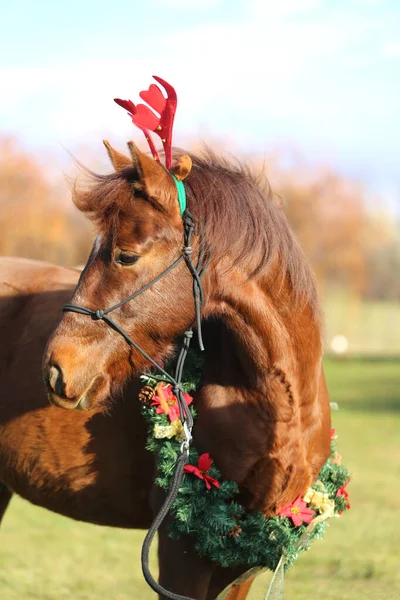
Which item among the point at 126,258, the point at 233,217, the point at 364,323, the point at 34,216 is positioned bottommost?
the point at 364,323

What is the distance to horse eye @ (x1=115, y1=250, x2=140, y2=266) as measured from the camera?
2849 millimetres

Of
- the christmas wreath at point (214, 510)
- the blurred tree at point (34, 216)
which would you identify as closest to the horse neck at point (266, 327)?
the christmas wreath at point (214, 510)

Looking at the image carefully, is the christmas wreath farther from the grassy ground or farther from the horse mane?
the grassy ground

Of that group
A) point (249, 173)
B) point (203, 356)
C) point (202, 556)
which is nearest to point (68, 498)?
point (202, 556)

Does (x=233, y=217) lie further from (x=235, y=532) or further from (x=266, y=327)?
(x=235, y=532)

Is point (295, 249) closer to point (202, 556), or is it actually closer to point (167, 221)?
point (167, 221)

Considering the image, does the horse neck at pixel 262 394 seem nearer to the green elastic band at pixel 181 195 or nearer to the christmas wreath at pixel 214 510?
the christmas wreath at pixel 214 510

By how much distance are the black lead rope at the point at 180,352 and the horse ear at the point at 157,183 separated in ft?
0.26

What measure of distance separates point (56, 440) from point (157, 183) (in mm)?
1465

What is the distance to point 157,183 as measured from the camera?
2.88 m

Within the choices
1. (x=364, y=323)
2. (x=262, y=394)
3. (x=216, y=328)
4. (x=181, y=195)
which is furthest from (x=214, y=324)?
(x=364, y=323)

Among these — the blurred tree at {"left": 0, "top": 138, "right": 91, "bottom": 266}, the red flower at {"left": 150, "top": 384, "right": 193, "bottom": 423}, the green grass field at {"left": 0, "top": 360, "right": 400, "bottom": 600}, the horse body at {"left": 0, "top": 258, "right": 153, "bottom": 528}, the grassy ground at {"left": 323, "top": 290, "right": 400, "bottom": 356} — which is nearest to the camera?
the red flower at {"left": 150, "top": 384, "right": 193, "bottom": 423}

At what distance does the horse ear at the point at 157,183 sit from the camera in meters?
2.82

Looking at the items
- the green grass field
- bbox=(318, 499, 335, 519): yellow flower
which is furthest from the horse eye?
the green grass field
